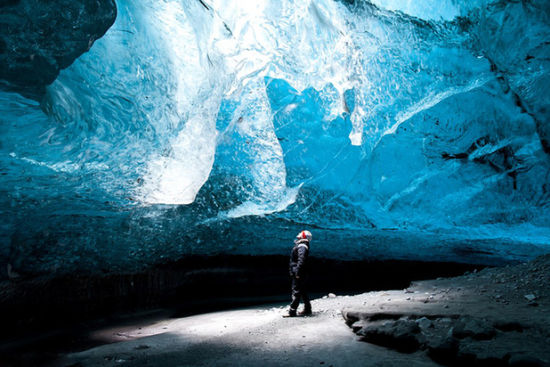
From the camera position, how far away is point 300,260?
4082 mm

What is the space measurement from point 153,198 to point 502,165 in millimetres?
5882

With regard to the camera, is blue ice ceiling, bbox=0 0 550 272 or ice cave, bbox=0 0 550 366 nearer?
ice cave, bbox=0 0 550 366

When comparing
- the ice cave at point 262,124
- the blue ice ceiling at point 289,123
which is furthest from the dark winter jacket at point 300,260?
the blue ice ceiling at point 289,123

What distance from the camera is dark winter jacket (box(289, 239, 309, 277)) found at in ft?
13.3

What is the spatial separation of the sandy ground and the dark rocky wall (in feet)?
9.66

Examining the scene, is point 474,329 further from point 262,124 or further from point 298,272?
point 262,124

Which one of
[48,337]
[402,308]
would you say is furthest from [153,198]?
[402,308]

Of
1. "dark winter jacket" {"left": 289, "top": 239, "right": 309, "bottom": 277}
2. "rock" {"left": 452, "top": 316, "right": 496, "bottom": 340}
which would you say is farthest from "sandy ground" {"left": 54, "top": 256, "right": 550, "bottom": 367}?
"dark winter jacket" {"left": 289, "top": 239, "right": 309, "bottom": 277}

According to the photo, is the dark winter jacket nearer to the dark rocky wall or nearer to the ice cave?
the ice cave

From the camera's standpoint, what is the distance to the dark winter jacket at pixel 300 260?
4.05 m

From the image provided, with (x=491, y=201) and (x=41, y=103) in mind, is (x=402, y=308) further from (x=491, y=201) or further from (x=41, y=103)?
(x=41, y=103)

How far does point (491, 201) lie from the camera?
215 inches

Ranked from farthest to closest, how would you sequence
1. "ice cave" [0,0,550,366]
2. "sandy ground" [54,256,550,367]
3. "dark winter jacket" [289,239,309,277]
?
"dark winter jacket" [289,239,309,277], "ice cave" [0,0,550,366], "sandy ground" [54,256,550,367]

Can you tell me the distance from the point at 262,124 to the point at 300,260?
220 centimetres
